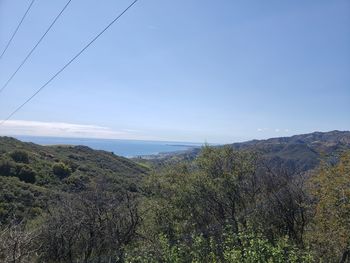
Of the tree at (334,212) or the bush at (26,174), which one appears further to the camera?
the bush at (26,174)

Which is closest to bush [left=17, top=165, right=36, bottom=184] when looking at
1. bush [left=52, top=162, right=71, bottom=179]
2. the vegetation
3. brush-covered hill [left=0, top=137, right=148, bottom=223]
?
brush-covered hill [left=0, top=137, right=148, bottom=223]

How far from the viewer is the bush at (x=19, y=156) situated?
65.9 m

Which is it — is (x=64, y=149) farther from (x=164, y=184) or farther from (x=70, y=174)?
(x=164, y=184)

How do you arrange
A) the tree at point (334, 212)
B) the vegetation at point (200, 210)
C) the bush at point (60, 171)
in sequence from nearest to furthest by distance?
the tree at point (334, 212)
the vegetation at point (200, 210)
the bush at point (60, 171)

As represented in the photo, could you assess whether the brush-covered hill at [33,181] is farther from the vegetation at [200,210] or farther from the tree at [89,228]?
the tree at [89,228]

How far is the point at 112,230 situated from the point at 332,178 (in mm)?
12640

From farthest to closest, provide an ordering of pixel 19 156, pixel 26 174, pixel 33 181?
pixel 19 156, pixel 26 174, pixel 33 181

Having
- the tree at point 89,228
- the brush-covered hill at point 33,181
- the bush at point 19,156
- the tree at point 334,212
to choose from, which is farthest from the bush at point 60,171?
the tree at point 334,212

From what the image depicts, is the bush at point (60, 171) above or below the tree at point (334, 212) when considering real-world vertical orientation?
below

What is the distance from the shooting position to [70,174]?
66.8 metres

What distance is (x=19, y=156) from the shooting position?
220ft

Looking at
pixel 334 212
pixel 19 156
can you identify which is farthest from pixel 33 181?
pixel 334 212

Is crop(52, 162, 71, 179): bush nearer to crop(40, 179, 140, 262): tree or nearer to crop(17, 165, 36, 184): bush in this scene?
crop(17, 165, 36, 184): bush

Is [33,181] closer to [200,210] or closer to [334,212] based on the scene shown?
[200,210]
